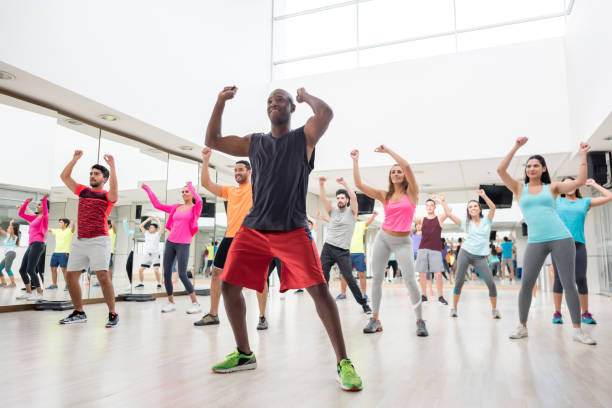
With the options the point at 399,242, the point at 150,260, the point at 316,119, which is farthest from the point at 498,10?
the point at 316,119

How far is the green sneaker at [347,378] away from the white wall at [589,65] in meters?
5.37

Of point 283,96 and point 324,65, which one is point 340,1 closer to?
point 324,65

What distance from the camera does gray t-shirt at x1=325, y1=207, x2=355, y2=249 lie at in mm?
5040

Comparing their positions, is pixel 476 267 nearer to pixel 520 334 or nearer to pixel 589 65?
pixel 520 334

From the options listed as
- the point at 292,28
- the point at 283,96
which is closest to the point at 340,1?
the point at 292,28

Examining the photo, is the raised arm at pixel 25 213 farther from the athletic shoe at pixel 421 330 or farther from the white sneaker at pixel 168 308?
the athletic shoe at pixel 421 330

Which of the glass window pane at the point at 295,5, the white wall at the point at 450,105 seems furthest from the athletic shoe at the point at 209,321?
the glass window pane at the point at 295,5

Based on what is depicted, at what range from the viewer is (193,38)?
7.74m

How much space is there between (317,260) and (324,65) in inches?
354

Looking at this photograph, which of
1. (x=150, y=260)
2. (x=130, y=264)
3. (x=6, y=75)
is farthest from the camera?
(x=150, y=260)

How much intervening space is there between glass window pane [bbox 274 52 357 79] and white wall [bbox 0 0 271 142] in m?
0.65

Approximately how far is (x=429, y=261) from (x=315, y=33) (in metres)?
6.59

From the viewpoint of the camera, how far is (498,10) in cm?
909

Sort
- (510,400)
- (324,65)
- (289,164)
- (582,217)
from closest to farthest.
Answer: (510,400), (289,164), (582,217), (324,65)
